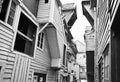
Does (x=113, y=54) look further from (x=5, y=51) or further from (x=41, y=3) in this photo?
(x=41, y=3)

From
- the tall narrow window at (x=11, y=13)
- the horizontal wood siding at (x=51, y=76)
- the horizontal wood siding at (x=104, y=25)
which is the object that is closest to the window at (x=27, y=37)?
the tall narrow window at (x=11, y=13)

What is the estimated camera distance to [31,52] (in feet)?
17.0

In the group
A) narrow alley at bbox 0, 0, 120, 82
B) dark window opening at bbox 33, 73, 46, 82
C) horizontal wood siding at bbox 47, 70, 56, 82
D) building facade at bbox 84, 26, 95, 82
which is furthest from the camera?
building facade at bbox 84, 26, 95, 82

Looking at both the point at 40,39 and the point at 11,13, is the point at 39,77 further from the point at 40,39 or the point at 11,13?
the point at 11,13

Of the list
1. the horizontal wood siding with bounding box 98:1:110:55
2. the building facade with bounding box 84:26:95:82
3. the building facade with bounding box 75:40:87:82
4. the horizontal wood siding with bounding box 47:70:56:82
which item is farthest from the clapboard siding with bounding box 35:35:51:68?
the building facade with bounding box 75:40:87:82

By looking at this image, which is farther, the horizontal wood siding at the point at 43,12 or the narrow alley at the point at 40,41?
the horizontal wood siding at the point at 43,12

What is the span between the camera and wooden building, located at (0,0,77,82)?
3637mm

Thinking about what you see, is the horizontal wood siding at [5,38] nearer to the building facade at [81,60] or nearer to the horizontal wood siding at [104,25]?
the horizontal wood siding at [104,25]

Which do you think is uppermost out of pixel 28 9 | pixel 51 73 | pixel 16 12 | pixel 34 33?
pixel 28 9

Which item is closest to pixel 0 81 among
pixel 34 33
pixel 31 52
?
pixel 31 52

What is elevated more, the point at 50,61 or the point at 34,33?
the point at 34,33

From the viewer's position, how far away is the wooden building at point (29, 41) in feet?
11.9

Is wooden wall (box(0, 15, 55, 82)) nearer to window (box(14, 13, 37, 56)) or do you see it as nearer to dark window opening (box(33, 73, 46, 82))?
window (box(14, 13, 37, 56))

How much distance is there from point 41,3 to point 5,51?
332 cm
